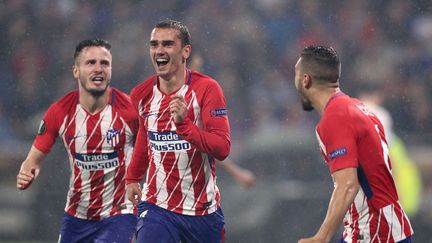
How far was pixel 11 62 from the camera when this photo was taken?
11828mm

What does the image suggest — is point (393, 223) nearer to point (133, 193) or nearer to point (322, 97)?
point (322, 97)

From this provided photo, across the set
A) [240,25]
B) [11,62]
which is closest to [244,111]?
[240,25]

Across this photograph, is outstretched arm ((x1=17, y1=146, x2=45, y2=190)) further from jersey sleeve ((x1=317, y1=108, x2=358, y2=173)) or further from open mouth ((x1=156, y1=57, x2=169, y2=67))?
jersey sleeve ((x1=317, y1=108, x2=358, y2=173))

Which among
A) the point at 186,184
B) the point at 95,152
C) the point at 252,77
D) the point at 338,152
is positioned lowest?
the point at 186,184

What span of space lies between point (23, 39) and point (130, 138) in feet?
19.8

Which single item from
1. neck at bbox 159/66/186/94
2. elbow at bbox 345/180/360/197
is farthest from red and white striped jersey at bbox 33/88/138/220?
elbow at bbox 345/180/360/197

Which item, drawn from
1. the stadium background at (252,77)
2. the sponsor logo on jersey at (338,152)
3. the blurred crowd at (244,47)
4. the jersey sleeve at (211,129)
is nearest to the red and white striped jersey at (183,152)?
the jersey sleeve at (211,129)

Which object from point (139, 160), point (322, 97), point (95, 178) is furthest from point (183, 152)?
point (322, 97)

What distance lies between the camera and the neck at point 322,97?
15.5ft

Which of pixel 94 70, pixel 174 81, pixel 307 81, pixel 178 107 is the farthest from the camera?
pixel 94 70

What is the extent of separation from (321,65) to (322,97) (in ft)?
0.55

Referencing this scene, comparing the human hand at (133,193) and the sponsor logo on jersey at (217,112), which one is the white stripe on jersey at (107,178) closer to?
the human hand at (133,193)

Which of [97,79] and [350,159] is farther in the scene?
[97,79]

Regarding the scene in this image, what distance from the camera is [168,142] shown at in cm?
577
